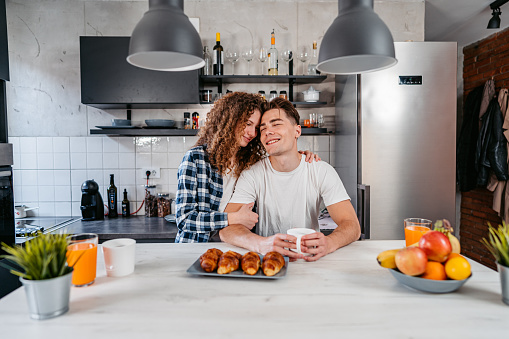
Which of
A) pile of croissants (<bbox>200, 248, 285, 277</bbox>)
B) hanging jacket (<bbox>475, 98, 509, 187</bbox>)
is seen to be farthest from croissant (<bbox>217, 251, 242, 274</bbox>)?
hanging jacket (<bbox>475, 98, 509, 187</bbox>)

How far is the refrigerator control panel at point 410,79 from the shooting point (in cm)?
248

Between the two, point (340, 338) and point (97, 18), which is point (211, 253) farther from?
point (97, 18)

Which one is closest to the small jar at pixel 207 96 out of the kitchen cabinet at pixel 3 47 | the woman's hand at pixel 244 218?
the kitchen cabinet at pixel 3 47

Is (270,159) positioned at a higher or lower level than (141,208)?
higher

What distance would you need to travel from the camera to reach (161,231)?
2387 mm

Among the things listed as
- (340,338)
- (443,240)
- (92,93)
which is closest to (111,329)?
(340,338)

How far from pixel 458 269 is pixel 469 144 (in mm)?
3596

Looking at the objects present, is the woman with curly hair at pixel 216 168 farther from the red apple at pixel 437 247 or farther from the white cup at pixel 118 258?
the red apple at pixel 437 247

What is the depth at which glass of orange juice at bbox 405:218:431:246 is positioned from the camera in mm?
1172

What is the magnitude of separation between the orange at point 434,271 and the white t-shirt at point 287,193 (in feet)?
2.60

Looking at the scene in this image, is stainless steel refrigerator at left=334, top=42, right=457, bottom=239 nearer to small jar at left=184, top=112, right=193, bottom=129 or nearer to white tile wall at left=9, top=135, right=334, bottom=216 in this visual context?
white tile wall at left=9, top=135, right=334, bottom=216

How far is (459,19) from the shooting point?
10.8ft

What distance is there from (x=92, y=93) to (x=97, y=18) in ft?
2.83

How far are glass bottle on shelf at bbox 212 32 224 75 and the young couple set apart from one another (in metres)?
1.09
